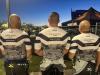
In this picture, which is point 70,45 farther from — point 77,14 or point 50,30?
point 77,14

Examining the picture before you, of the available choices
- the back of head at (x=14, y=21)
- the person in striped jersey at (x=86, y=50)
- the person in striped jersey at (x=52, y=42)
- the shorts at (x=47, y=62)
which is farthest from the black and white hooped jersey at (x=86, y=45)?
the back of head at (x=14, y=21)

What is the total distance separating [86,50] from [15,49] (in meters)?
1.65

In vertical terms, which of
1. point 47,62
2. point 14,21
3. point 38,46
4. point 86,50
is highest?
point 14,21

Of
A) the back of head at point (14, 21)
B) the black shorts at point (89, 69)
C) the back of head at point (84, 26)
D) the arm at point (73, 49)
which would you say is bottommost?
the black shorts at point (89, 69)

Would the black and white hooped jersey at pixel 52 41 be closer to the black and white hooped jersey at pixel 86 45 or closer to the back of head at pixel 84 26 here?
the black and white hooped jersey at pixel 86 45

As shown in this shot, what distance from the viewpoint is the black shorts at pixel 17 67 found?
8.71m

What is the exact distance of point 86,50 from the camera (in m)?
8.73

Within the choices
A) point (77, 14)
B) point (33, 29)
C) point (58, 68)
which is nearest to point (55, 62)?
point (58, 68)

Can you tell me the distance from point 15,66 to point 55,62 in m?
0.93

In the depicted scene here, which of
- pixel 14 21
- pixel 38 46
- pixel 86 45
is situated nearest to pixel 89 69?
Answer: pixel 86 45

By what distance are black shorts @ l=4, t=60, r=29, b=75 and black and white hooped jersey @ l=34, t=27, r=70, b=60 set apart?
0.53 m

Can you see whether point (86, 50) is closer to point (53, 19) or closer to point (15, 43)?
point (53, 19)

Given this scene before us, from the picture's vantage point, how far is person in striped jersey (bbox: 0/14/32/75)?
872 cm

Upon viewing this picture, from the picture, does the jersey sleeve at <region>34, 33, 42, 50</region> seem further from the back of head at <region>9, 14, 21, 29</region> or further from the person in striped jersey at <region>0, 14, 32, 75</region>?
the back of head at <region>9, 14, 21, 29</region>
